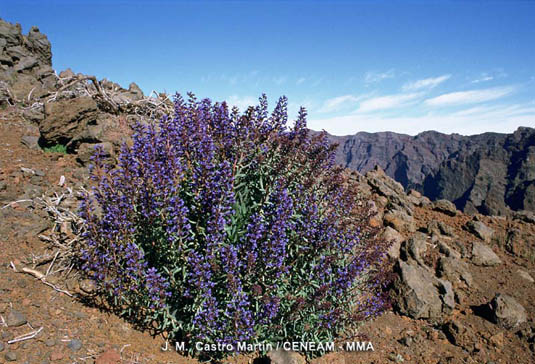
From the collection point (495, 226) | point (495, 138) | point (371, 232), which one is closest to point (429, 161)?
point (495, 138)

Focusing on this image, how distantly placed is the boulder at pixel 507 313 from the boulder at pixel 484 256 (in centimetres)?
234

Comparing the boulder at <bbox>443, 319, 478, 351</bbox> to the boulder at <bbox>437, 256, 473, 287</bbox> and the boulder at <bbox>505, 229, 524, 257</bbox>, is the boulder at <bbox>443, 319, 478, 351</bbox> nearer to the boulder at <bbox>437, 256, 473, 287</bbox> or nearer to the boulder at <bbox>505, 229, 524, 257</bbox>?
the boulder at <bbox>437, 256, 473, 287</bbox>

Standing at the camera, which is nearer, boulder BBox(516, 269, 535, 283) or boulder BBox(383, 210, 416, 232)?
boulder BBox(516, 269, 535, 283)

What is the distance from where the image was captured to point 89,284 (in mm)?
5035

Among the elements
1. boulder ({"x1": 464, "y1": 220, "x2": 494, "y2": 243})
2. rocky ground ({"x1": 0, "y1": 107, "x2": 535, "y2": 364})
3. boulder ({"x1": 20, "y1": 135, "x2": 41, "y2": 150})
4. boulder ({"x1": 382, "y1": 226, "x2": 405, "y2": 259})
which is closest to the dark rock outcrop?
rocky ground ({"x1": 0, "y1": 107, "x2": 535, "y2": 364})

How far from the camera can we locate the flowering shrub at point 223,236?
13.3ft

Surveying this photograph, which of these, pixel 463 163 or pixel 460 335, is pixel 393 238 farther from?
pixel 463 163

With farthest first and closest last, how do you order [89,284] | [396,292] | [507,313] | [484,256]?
[484,256], [396,292], [507,313], [89,284]

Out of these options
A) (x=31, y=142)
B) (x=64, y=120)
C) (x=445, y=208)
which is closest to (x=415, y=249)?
(x=445, y=208)

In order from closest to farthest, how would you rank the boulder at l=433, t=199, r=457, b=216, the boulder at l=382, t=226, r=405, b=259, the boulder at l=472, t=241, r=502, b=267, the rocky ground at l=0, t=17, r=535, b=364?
the rocky ground at l=0, t=17, r=535, b=364, the boulder at l=382, t=226, r=405, b=259, the boulder at l=472, t=241, r=502, b=267, the boulder at l=433, t=199, r=457, b=216

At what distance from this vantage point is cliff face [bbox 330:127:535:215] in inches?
1795

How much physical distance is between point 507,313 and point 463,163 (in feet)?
252

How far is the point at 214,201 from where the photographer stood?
402cm

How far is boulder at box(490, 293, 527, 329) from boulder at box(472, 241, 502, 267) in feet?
7.68
